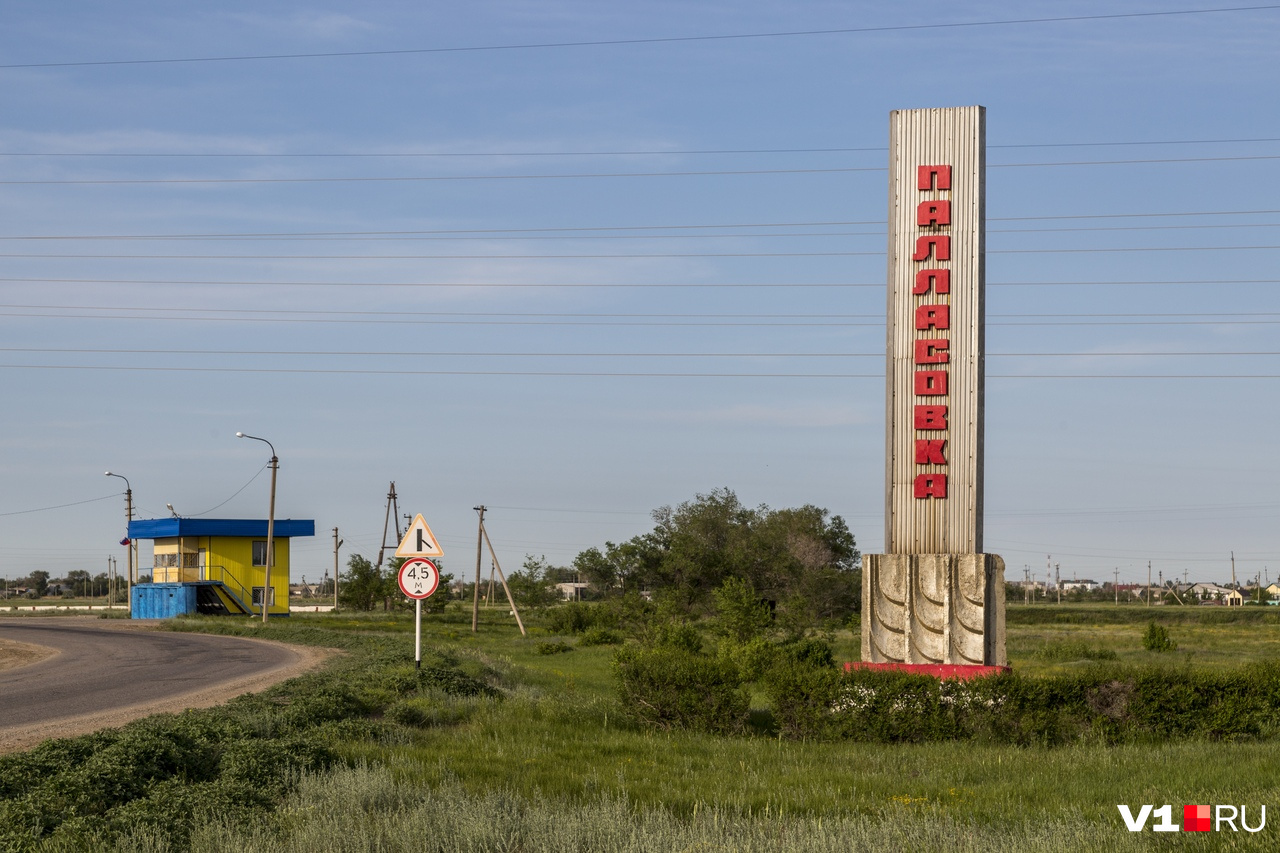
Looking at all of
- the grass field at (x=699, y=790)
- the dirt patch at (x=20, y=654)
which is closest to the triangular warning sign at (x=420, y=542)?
the grass field at (x=699, y=790)

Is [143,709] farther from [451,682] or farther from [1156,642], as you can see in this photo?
[1156,642]

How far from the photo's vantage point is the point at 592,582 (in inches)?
2970

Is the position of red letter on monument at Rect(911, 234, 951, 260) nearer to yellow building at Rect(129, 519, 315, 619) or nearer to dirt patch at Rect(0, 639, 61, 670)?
dirt patch at Rect(0, 639, 61, 670)

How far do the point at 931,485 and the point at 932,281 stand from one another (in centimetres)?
361

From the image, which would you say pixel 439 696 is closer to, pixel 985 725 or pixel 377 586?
pixel 985 725

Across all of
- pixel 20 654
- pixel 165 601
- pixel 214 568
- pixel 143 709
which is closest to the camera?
pixel 143 709

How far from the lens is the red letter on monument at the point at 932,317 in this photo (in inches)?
797

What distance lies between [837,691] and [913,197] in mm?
9381

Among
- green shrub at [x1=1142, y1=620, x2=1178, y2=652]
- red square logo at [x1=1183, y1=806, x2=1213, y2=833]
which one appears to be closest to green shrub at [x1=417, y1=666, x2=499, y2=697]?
red square logo at [x1=1183, y1=806, x2=1213, y2=833]

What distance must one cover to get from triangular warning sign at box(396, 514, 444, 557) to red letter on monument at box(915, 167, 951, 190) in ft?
34.8

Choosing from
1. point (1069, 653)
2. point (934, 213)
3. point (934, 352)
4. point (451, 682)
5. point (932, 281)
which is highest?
point (934, 213)

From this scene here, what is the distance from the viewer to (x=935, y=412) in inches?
790

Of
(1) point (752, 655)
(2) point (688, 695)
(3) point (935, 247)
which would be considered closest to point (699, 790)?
(2) point (688, 695)

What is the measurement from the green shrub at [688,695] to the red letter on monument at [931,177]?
31.2ft
